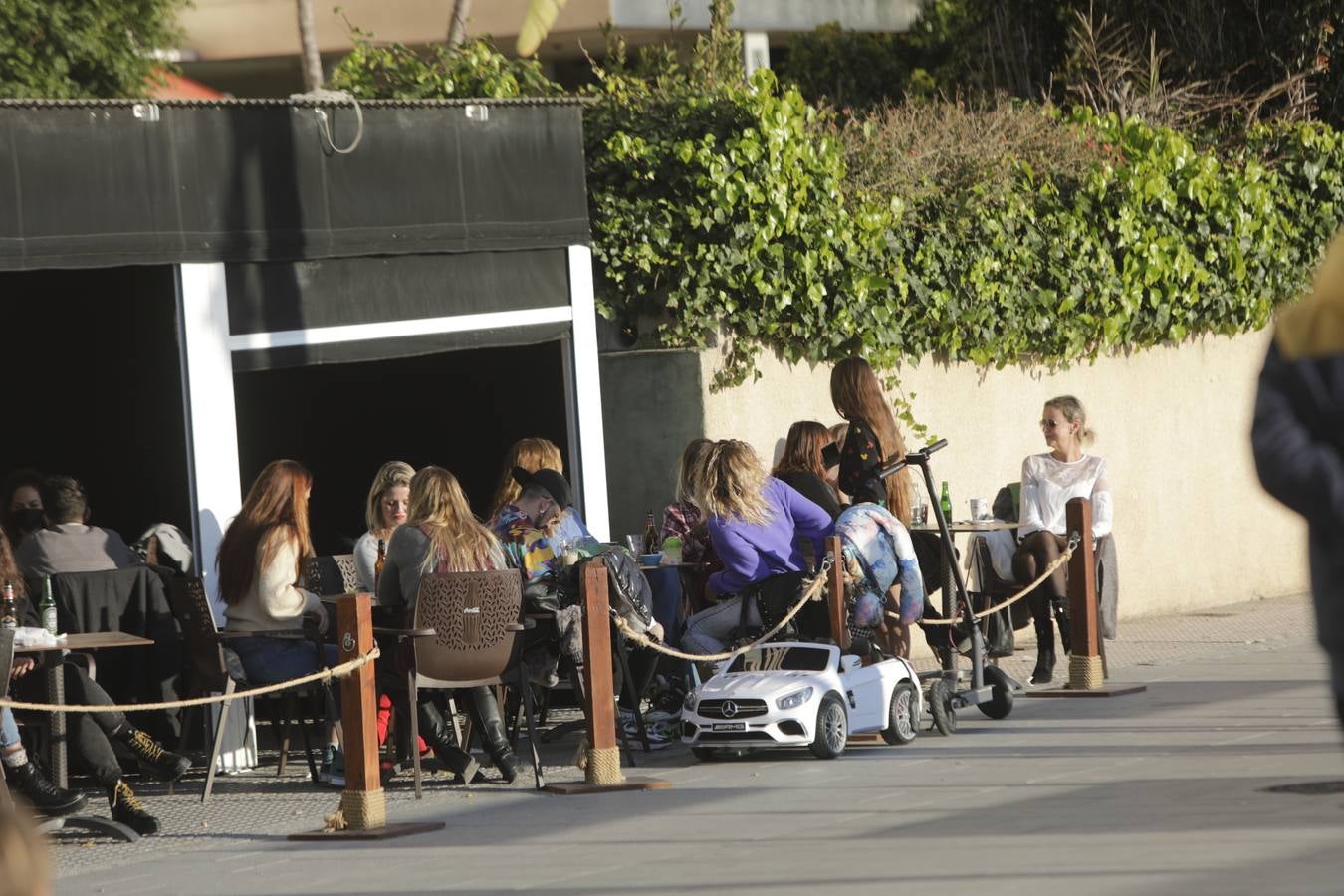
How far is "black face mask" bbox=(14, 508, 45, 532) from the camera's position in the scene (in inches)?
470

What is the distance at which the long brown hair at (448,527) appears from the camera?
1012cm

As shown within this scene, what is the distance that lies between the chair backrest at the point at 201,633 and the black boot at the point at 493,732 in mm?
1161

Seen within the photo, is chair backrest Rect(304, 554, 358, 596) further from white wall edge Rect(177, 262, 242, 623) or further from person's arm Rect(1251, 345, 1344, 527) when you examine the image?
person's arm Rect(1251, 345, 1344, 527)

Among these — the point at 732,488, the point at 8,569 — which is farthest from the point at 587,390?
the point at 8,569


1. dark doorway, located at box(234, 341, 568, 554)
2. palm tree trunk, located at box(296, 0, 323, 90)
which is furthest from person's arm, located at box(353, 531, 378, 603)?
palm tree trunk, located at box(296, 0, 323, 90)

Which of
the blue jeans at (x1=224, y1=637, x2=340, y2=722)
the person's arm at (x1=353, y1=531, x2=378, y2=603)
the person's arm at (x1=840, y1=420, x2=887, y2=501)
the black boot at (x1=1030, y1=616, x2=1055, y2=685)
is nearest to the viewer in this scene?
the blue jeans at (x1=224, y1=637, x2=340, y2=722)

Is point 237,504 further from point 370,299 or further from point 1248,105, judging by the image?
point 1248,105

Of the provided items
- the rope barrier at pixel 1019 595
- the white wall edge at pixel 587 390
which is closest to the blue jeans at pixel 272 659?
the white wall edge at pixel 587 390

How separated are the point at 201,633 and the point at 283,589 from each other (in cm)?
42

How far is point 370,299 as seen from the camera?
39.4 ft

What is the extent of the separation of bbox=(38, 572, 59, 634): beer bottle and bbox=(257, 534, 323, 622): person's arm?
0.92 m

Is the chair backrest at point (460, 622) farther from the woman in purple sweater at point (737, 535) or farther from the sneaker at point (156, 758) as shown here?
the woman in purple sweater at point (737, 535)

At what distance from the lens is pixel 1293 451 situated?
14.6ft

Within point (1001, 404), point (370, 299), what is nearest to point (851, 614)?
point (370, 299)
